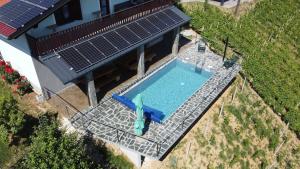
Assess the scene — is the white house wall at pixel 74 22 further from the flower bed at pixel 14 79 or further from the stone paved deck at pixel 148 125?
the stone paved deck at pixel 148 125

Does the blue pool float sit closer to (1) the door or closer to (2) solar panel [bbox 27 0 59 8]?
(1) the door

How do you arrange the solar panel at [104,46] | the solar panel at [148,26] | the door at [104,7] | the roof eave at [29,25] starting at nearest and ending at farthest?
the roof eave at [29,25] → the solar panel at [104,46] → the door at [104,7] → the solar panel at [148,26]

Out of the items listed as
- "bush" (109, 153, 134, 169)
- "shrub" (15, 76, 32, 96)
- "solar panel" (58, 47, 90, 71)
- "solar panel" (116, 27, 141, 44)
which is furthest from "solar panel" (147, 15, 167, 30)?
"bush" (109, 153, 134, 169)

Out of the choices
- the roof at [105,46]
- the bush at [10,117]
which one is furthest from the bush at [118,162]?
the bush at [10,117]

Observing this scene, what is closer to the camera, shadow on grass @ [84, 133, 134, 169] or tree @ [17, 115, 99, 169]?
tree @ [17, 115, 99, 169]

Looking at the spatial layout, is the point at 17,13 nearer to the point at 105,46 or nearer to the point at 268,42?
the point at 105,46

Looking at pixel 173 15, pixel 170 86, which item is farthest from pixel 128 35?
pixel 173 15

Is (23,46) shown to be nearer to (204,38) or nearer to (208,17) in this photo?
(204,38)

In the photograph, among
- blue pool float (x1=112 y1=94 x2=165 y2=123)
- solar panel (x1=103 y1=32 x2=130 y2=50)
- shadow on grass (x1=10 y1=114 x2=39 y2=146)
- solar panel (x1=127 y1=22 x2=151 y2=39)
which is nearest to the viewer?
shadow on grass (x1=10 y1=114 x2=39 y2=146)
